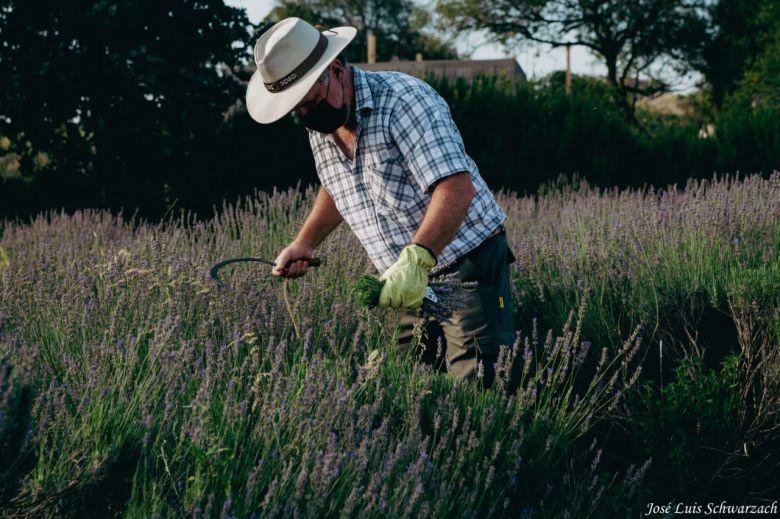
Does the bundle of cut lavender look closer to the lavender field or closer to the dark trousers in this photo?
the dark trousers

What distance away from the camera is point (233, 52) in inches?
309

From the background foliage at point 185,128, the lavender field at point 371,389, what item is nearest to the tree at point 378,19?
the background foliage at point 185,128

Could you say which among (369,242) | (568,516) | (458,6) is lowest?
(568,516)

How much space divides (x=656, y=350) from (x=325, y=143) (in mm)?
1932

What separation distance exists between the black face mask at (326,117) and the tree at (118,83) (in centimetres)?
465

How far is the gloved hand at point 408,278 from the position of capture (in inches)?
105

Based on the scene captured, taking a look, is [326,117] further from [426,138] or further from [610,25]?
[610,25]

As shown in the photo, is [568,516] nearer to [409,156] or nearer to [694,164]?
[409,156]

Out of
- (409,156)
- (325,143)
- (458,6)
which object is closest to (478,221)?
(409,156)

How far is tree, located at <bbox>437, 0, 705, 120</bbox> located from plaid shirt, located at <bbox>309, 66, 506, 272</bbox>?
1102 inches

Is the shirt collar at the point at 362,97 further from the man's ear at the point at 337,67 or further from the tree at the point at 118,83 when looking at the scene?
the tree at the point at 118,83

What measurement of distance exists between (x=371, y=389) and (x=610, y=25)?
30321 millimetres

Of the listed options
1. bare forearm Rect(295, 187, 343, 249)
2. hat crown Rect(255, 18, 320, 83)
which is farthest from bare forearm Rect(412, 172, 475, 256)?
bare forearm Rect(295, 187, 343, 249)

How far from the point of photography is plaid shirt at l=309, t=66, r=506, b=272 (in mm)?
2840
